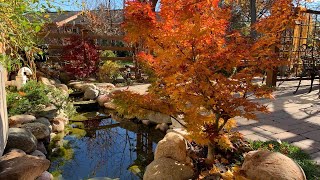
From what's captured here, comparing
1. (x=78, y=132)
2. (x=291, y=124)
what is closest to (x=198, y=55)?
(x=291, y=124)

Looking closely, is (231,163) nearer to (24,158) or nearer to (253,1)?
(24,158)

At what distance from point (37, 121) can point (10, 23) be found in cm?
184

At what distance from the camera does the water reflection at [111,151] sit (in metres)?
3.41

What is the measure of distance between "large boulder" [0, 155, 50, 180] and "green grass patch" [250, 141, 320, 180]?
223 centimetres

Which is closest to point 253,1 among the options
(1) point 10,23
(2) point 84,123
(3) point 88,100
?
(3) point 88,100

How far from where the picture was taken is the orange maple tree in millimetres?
2289

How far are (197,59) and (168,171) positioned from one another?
1108 millimetres

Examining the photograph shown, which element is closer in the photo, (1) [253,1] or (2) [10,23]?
(2) [10,23]

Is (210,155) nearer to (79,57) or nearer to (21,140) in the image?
(21,140)

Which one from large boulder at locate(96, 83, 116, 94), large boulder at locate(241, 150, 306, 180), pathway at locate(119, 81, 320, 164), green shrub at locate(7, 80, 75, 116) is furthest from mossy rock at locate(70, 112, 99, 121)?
large boulder at locate(241, 150, 306, 180)

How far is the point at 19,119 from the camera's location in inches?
153

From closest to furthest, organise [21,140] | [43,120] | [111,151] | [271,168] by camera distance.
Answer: [271,168] < [21,140] < [111,151] < [43,120]

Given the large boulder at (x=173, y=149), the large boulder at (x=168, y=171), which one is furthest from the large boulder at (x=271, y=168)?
the large boulder at (x=173, y=149)

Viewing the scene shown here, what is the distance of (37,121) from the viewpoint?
412cm
